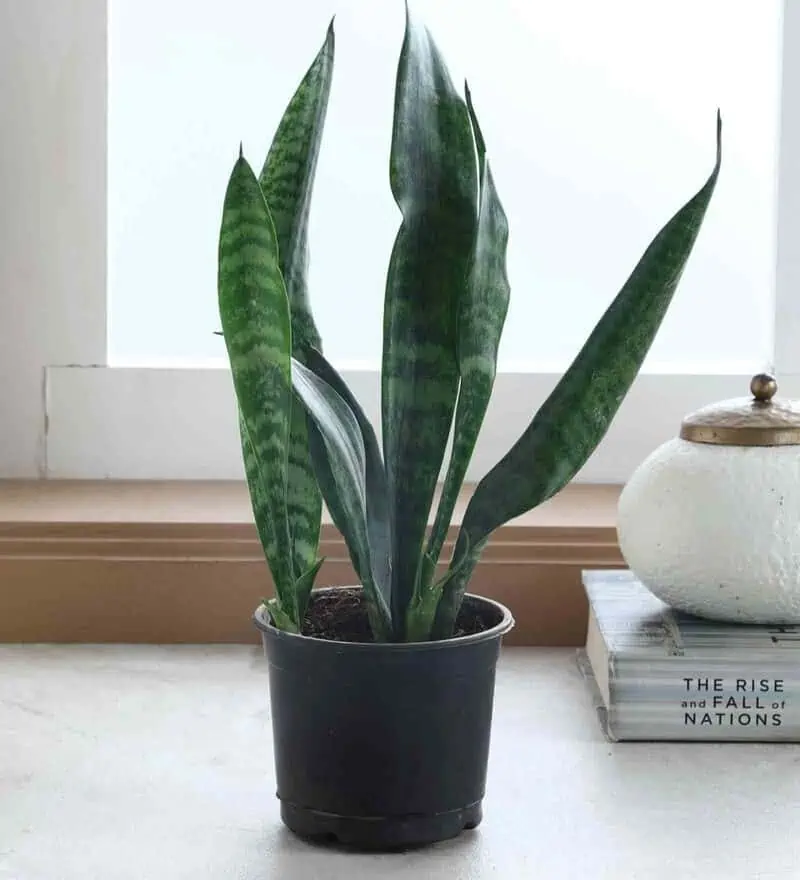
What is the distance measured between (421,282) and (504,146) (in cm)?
67

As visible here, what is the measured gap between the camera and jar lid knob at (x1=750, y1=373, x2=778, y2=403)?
738 millimetres

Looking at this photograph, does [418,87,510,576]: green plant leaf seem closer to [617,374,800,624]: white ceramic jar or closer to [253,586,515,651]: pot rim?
[253,586,515,651]: pot rim

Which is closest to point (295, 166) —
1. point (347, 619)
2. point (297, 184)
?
point (297, 184)

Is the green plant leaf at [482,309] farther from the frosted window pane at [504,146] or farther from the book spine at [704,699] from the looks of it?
the frosted window pane at [504,146]

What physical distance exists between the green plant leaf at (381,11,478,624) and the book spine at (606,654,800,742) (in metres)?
0.20

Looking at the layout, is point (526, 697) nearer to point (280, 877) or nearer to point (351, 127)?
point (280, 877)

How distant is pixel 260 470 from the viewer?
0.54 m

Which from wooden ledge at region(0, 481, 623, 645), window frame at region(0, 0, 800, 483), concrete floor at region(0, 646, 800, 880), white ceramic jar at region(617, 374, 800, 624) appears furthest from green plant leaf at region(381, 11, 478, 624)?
window frame at region(0, 0, 800, 483)

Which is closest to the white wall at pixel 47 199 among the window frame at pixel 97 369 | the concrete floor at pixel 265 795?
the window frame at pixel 97 369

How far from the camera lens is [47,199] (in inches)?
44.0

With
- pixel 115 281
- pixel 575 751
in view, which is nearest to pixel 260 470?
pixel 575 751

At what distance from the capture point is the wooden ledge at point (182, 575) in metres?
0.91

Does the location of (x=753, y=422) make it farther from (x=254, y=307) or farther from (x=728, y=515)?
(x=254, y=307)

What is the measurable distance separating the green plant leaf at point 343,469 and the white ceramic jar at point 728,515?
24 centimetres
